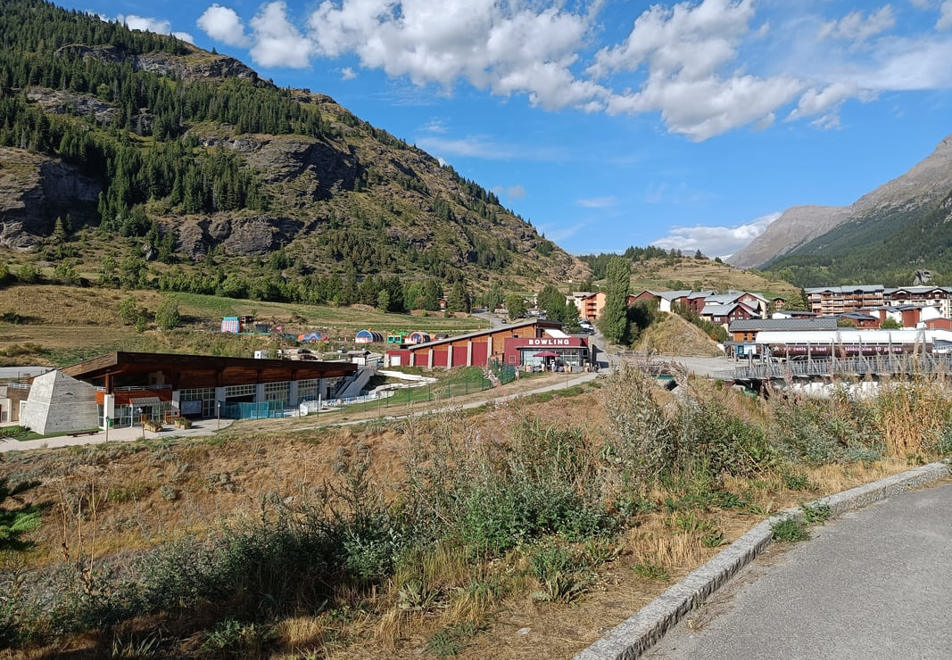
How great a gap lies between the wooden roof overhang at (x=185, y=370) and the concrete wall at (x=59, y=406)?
0.81 meters

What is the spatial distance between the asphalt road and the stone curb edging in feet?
0.25

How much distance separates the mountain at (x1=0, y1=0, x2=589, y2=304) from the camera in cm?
10500

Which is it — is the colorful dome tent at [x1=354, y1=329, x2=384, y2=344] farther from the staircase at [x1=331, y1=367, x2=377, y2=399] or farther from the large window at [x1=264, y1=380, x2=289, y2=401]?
the large window at [x1=264, y1=380, x2=289, y2=401]

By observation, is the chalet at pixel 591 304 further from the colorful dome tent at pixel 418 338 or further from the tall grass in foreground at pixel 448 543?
the tall grass in foreground at pixel 448 543

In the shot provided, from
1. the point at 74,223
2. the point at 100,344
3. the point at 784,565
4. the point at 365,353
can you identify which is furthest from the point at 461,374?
the point at 74,223

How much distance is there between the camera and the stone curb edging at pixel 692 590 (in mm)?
3516

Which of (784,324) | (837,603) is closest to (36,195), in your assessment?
(784,324)

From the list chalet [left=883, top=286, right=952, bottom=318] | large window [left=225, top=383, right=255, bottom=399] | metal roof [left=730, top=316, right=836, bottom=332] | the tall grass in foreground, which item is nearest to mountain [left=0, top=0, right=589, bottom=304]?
large window [left=225, top=383, right=255, bottom=399]

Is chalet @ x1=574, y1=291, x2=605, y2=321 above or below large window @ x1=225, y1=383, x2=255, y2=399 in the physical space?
above

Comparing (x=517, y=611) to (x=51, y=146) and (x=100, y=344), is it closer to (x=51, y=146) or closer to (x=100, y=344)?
(x=100, y=344)

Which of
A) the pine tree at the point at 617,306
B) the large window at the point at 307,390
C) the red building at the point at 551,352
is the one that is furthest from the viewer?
the pine tree at the point at 617,306

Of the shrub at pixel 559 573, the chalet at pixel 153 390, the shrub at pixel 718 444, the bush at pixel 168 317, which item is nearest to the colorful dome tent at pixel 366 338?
the bush at pixel 168 317

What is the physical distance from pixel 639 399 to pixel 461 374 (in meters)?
35.6

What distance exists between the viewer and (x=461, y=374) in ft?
A: 140
